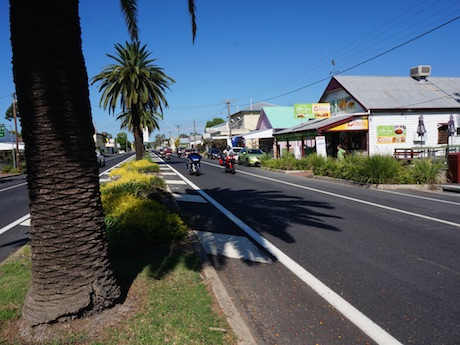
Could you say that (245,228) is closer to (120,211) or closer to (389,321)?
(120,211)

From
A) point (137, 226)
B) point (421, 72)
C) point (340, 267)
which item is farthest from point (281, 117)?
point (340, 267)

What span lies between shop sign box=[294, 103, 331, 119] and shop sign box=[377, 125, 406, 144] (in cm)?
504

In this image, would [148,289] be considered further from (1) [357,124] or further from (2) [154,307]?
(1) [357,124]

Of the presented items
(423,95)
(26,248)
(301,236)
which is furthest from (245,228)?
(423,95)

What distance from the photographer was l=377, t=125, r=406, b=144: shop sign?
27.6 meters

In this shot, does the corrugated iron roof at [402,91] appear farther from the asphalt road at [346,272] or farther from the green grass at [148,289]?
the green grass at [148,289]

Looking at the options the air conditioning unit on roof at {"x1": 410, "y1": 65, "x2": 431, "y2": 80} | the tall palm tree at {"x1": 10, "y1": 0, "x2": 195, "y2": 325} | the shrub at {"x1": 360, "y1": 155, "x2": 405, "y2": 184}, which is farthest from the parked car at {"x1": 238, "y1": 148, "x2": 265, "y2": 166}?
the tall palm tree at {"x1": 10, "y1": 0, "x2": 195, "y2": 325}

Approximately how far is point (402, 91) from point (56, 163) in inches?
1251

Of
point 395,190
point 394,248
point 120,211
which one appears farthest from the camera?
point 395,190

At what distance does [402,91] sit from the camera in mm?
30438

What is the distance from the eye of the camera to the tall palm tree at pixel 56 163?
3.38 m

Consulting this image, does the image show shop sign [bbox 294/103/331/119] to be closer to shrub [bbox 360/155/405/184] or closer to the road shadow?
shrub [bbox 360/155/405/184]

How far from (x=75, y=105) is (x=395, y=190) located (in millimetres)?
A: 13231

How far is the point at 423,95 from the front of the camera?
29703mm
